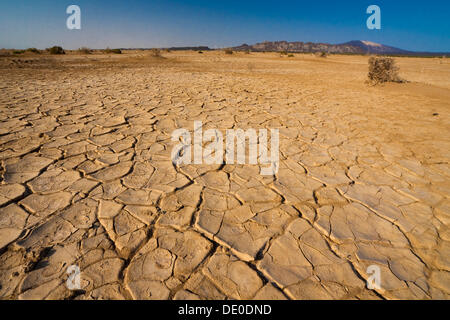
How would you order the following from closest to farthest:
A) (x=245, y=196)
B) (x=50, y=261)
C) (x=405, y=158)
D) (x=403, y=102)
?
(x=50, y=261), (x=245, y=196), (x=405, y=158), (x=403, y=102)

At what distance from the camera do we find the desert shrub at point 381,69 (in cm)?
675

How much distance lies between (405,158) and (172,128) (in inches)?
114

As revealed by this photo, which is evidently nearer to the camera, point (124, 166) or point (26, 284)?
point (26, 284)

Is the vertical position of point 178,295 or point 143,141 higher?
point 143,141

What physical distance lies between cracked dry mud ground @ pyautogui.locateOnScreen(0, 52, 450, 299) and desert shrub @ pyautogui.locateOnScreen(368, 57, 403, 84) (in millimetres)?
4391

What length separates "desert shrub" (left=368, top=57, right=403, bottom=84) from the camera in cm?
675

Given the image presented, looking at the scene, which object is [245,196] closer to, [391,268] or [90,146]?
[391,268]

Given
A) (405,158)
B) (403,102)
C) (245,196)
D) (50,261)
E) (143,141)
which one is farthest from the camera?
(403,102)

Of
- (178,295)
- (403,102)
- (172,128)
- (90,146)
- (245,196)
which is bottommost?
(178,295)

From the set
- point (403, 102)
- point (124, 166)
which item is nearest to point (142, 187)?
point (124, 166)

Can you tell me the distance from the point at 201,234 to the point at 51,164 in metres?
1.73

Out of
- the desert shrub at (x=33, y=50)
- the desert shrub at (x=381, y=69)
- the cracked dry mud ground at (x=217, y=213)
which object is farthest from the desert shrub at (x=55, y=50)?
the desert shrub at (x=381, y=69)

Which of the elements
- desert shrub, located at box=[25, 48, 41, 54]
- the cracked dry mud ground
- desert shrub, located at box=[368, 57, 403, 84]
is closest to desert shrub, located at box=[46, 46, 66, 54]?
desert shrub, located at box=[25, 48, 41, 54]

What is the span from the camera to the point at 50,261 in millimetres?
1205
